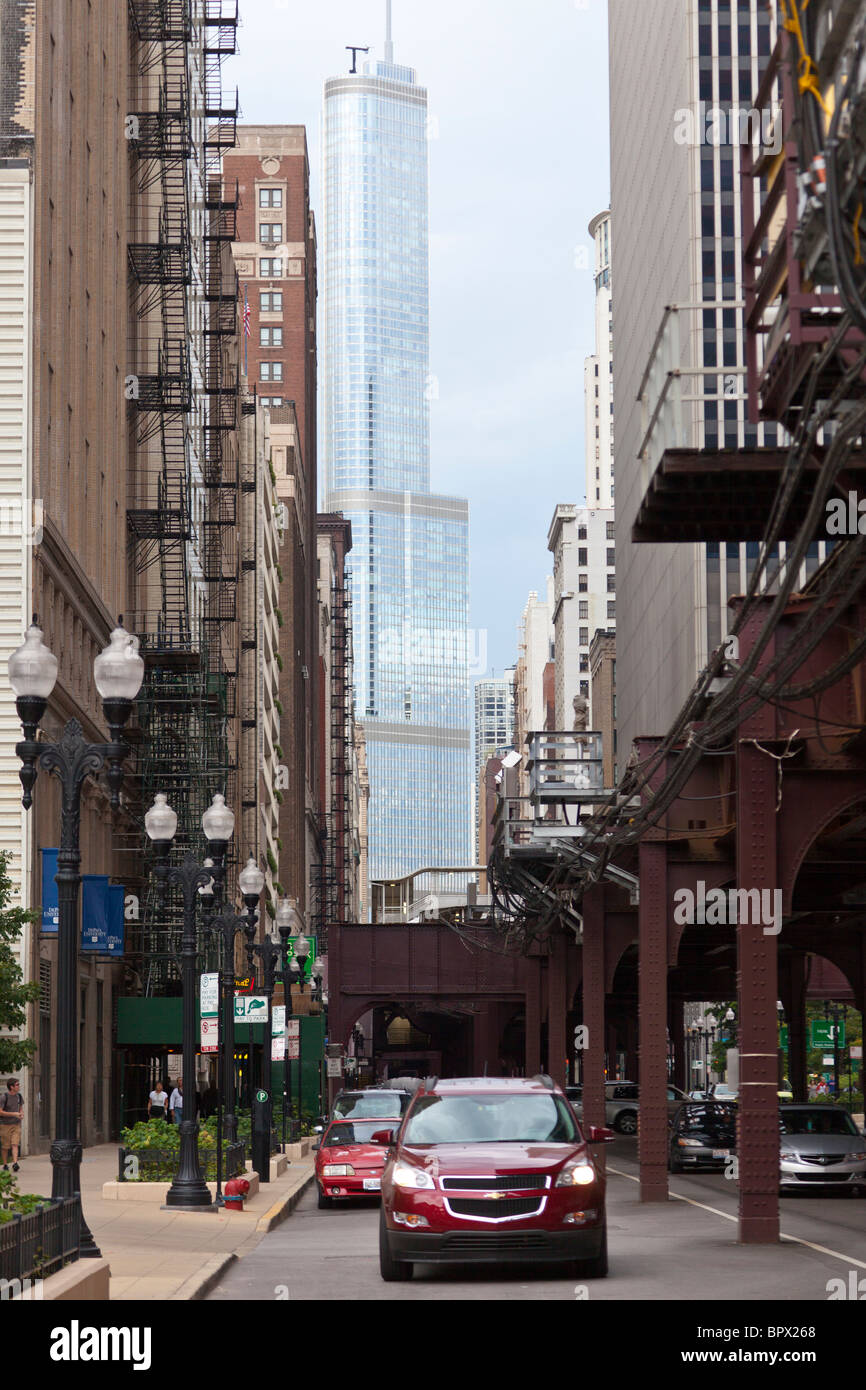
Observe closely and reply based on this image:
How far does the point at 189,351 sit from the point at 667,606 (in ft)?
156

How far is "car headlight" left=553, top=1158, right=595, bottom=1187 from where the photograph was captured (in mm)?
16406

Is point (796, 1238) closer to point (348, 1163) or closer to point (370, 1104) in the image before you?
point (348, 1163)

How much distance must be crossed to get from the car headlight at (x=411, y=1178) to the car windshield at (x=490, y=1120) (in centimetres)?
73

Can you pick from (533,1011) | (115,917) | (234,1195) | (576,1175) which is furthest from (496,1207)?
(533,1011)

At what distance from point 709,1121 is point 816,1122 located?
637cm

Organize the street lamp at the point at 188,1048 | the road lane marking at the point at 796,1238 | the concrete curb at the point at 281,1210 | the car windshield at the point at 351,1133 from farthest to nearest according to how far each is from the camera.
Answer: the car windshield at the point at 351,1133 < the street lamp at the point at 188,1048 < the concrete curb at the point at 281,1210 < the road lane marking at the point at 796,1238

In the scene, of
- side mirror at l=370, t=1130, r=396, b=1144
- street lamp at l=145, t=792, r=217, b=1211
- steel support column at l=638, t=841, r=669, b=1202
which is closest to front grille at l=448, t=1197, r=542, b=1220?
side mirror at l=370, t=1130, r=396, b=1144

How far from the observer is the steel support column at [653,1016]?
95.8 ft

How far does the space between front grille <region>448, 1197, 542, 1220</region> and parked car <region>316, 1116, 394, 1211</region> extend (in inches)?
443

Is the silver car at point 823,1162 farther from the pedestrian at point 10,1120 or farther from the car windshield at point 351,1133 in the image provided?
the pedestrian at point 10,1120

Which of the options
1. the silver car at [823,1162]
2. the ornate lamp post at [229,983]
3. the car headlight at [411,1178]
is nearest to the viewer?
the car headlight at [411,1178]

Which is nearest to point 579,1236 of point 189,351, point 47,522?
point 47,522

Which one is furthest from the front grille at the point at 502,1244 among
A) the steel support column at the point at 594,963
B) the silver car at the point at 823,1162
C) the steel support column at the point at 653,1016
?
the steel support column at the point at 594,963

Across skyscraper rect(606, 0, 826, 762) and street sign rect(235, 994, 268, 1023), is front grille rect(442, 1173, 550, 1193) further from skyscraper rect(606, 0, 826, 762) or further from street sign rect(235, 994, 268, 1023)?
skyscraper rect(606, 0, 826, 762)
